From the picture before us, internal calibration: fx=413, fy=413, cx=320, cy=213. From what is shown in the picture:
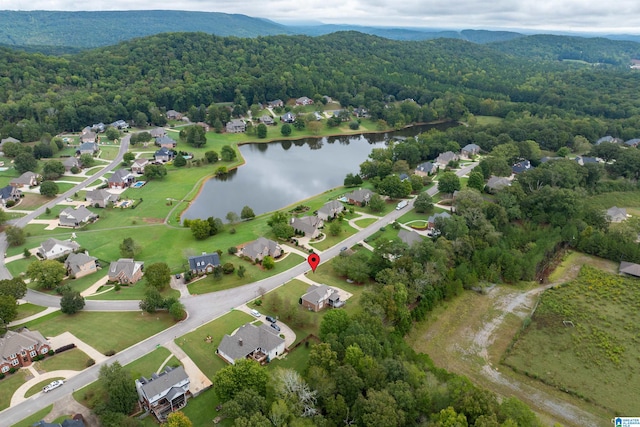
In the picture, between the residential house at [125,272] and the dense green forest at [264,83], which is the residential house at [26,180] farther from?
the residential house at [125,272]

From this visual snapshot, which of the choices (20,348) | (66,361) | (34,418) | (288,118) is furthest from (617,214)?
(288,118)

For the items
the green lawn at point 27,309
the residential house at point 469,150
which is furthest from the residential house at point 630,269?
the green lawn at point 27,309

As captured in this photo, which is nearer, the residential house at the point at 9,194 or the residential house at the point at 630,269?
the residential house at the point at 630,269

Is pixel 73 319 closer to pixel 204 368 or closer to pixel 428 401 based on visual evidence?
pixel 204 368

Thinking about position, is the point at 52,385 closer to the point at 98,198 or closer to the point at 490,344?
the point at 490,344

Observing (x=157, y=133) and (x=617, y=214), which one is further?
(x=157, y=133)

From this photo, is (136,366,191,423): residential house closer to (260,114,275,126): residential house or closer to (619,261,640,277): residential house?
(619,261,640,277): residential house

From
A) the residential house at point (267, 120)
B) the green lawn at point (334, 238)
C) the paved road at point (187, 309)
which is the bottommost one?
the paved road at point (187, 309)
